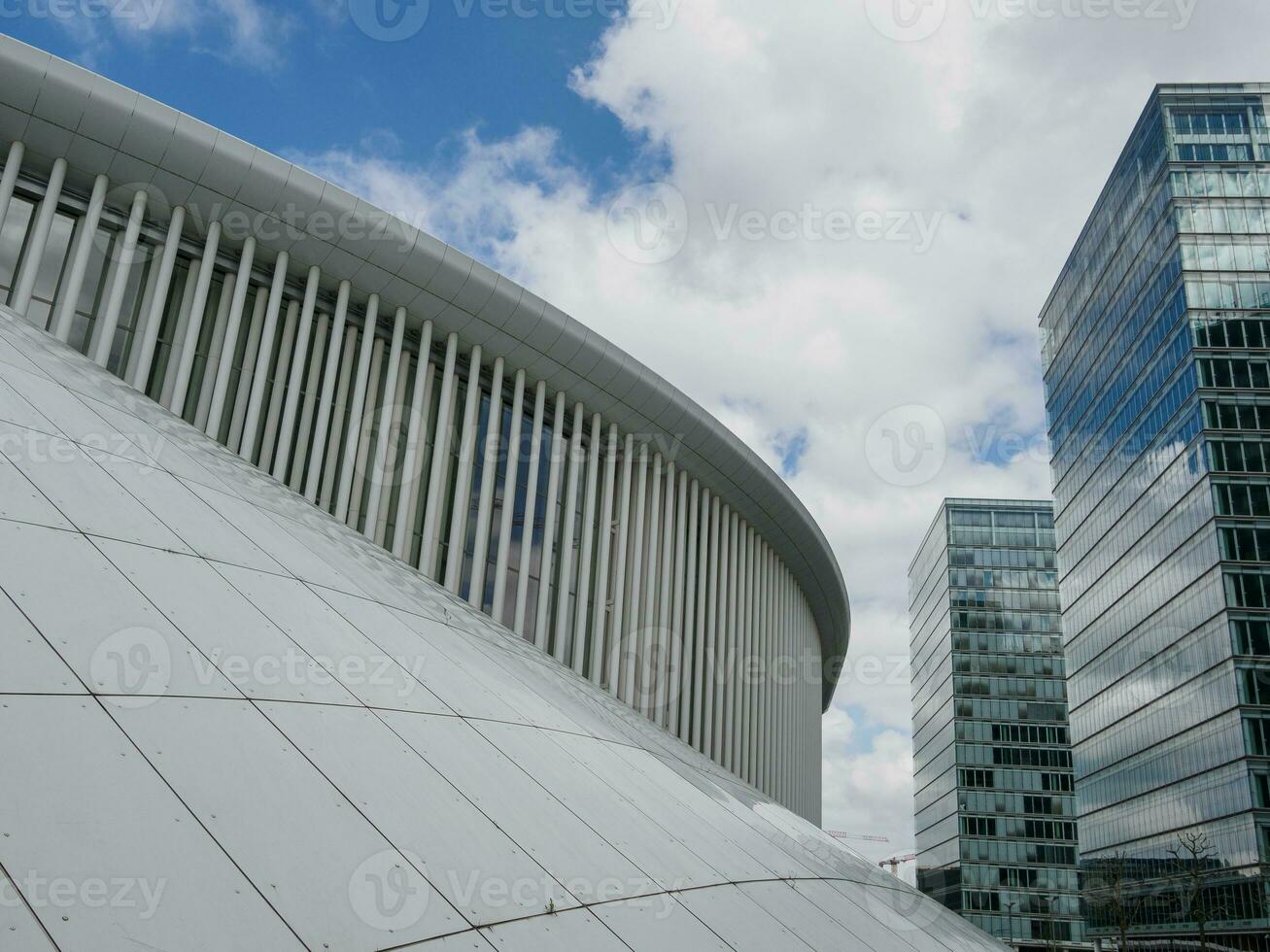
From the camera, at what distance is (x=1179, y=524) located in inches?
2712

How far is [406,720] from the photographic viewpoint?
738 centimetres

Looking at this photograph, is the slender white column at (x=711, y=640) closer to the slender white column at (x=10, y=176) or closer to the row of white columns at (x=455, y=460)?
the row of white columns at (x=455, y=460)

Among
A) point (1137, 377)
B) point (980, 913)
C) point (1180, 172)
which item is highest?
point (1180, 172)

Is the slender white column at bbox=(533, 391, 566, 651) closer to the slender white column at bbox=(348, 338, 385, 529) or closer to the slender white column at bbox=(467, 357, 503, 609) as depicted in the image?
the slender white column at bbox=(467, 357, 503, 609)

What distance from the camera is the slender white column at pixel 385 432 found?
2370cm

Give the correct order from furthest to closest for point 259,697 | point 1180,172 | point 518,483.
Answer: point 1180,172
point 518,483
point 259,697

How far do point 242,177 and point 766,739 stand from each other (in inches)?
1057

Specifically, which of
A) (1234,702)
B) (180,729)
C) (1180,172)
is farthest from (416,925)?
(1180,172)

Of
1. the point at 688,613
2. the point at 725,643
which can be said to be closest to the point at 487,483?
the point at 688,613

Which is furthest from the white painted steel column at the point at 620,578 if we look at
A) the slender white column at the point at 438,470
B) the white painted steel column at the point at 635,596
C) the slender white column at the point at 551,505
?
the slender white column at the point at 438,470

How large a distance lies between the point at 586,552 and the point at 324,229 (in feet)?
35.9

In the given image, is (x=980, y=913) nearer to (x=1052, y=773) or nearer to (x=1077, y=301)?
(x=1052, y=773)

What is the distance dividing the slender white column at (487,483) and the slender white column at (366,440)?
3.01m

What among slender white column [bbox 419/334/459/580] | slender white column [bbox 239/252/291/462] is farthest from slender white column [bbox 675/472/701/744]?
slender white column [bbox 239/252/291/462]
